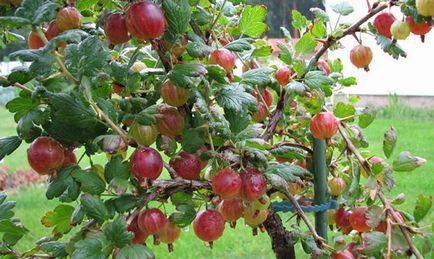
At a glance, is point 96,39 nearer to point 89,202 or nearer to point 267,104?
point 89,202

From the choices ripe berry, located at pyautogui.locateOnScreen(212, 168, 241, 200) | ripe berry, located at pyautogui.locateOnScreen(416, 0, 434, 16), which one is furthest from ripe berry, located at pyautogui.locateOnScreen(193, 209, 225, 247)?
ripe berry, located at pyautogui.locateOnScreen(416, 0, 434, 16)

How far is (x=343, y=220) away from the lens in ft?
3.48

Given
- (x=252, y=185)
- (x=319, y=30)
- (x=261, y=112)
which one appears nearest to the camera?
(x=252, y=185)

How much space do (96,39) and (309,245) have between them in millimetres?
468

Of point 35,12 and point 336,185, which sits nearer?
point 35,12

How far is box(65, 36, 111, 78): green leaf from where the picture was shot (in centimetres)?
66

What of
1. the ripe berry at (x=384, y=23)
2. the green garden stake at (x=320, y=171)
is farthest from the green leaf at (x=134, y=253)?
the ripe berry at (x=384, y=23)

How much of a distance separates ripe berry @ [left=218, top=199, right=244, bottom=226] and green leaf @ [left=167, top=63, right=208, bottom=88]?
228 mm

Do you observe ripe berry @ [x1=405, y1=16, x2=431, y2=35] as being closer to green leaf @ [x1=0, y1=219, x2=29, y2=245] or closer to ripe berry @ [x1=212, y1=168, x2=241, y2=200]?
ripe berry @ [x1=212, y1=168, x2=241, y2=200]

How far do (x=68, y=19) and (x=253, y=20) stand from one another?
1.26 ft

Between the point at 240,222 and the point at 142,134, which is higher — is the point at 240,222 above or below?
below

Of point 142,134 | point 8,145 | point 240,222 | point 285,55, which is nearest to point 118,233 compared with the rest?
point 142,134

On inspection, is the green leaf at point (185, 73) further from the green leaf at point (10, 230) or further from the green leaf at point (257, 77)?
the green leaf at point (10, 230)

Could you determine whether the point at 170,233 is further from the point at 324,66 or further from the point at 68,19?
the point at 324,66
